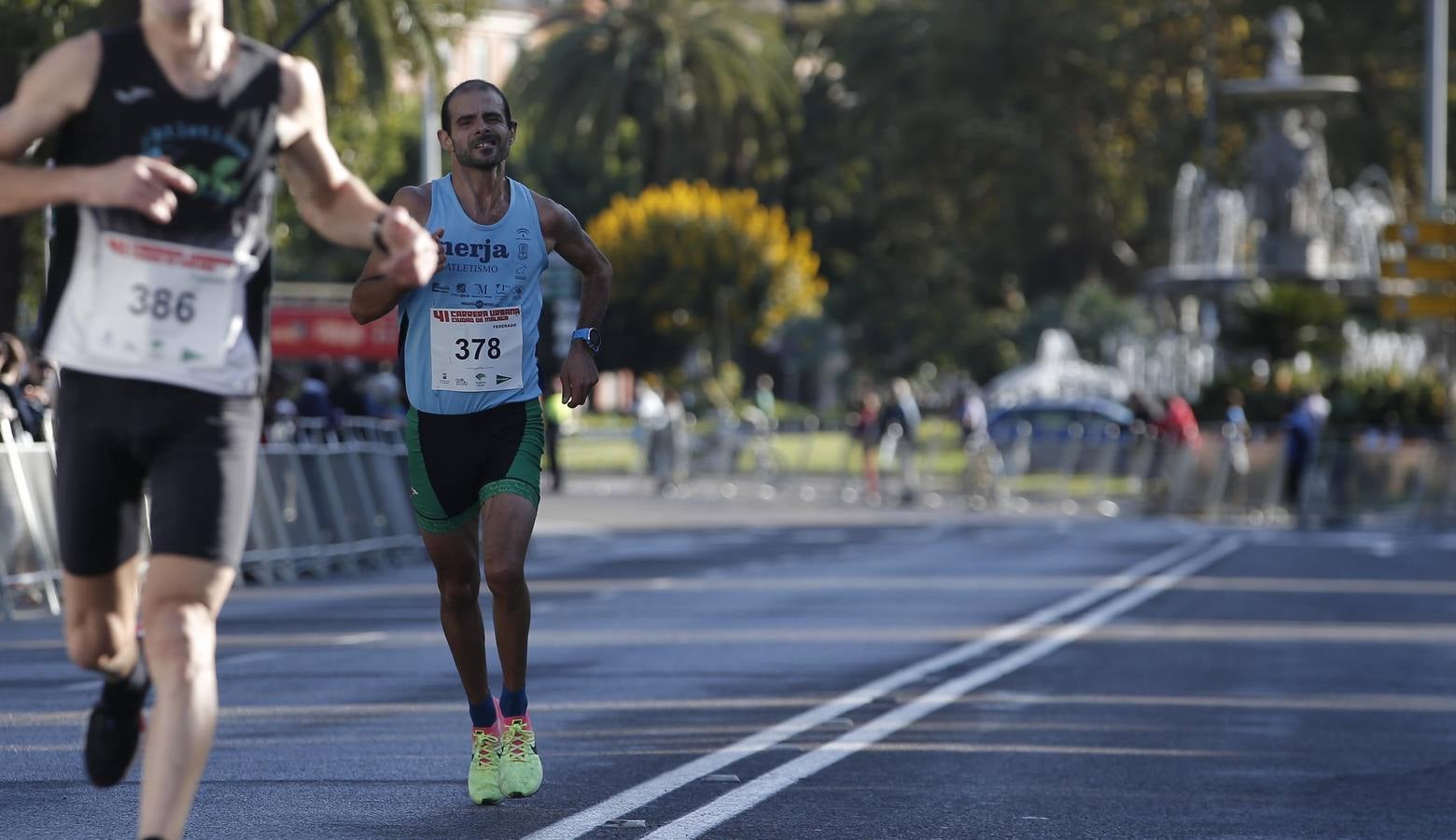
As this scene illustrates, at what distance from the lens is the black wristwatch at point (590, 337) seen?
780cm

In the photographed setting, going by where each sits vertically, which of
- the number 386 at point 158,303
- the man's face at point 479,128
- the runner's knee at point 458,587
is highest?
the man's face at point 479,128

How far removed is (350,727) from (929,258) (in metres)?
70.4

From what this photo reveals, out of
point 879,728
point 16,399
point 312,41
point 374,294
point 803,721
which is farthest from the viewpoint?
point 312,41

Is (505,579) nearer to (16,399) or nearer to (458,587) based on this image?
(458,587)

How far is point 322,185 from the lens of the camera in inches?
210

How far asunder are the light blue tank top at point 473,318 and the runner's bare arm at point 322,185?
2.02m

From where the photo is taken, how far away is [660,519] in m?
32.5

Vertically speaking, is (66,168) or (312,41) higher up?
(312,41)

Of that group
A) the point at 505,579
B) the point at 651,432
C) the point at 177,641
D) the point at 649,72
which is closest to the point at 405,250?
the point at 177,641

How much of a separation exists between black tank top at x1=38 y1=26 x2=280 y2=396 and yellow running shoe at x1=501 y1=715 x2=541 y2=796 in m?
2.47

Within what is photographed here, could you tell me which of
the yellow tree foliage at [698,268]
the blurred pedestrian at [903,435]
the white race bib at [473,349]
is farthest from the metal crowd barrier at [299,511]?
the yellow tree foliage at [698,268]

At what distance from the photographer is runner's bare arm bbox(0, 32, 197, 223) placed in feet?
16.3

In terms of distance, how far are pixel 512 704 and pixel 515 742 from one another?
11 centimetres

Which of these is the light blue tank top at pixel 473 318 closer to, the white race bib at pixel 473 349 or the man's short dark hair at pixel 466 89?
the white race bib at pixel 473 349
